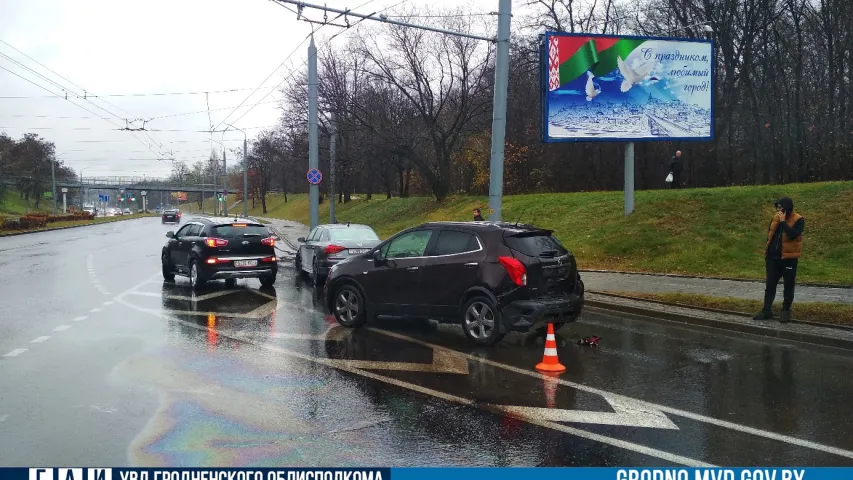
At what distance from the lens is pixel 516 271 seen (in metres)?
8.31

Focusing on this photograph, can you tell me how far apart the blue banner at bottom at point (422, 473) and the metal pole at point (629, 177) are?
53.4ft

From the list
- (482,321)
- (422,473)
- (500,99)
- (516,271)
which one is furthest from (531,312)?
(500,99)

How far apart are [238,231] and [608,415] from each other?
34.6 feet

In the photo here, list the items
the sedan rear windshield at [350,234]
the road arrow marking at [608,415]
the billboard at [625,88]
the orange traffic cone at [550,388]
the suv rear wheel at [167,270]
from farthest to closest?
the billboard at [625,88]
the suv rear wheel at [167,270]
the sedan rear windshield at [350,234]
the orange traffic cone at [550,388]
the road arrow marking at [608,415]

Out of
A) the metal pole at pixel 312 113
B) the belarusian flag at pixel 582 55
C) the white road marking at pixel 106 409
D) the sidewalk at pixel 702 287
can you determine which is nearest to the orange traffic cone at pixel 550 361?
the white road marking at pixel 106 409

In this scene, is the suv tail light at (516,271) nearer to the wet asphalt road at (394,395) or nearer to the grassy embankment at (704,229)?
the wet asphalt road at (394,395)

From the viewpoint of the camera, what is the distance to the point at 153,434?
5.16m

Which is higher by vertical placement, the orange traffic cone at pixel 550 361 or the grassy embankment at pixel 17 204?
the grassy embankment at pixel 17 204

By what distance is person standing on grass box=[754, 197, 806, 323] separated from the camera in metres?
9.68

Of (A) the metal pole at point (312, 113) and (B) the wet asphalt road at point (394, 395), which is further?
(A) the metal pole at point (312, 113)

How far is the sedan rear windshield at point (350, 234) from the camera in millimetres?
→ 15219

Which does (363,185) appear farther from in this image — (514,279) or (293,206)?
(514,279)

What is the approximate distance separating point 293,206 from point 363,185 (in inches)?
431

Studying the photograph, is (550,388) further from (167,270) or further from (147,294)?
(167,270)
